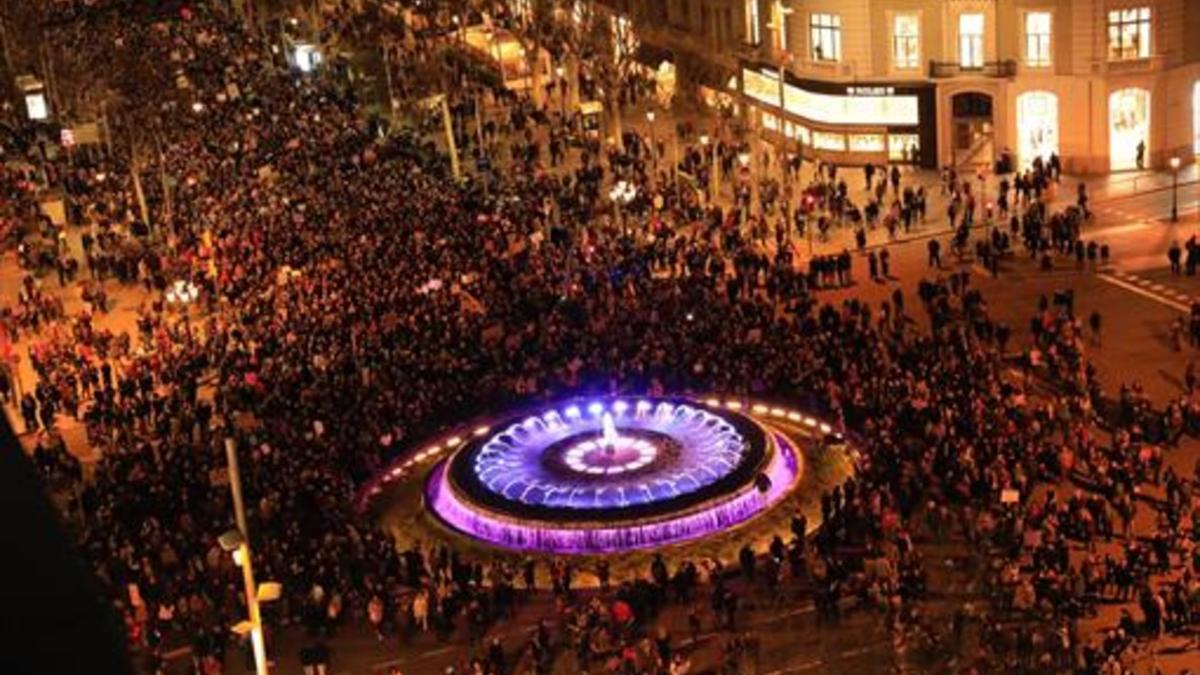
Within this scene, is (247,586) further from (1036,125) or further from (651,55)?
(651,55)

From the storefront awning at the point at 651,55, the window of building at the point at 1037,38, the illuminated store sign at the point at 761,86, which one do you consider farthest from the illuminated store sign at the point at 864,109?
the storefront awning at the point at 651,55

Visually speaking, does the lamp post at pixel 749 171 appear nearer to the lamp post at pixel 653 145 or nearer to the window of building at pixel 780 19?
the lamp post at pixel 653 145

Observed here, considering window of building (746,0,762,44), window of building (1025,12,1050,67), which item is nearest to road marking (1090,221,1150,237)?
window of building (1025,12,1050,67)

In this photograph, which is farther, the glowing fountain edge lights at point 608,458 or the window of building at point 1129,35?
the window of building at point 1129,35

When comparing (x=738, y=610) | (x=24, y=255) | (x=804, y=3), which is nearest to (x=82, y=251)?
(x=24, y=255)

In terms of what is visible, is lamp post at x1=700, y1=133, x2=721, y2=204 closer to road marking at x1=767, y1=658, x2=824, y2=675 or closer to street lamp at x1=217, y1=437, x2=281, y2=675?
road marking at x1=767, y1=658, x2=824, y2=675

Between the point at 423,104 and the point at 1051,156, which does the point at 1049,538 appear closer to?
the point at 1051,156
